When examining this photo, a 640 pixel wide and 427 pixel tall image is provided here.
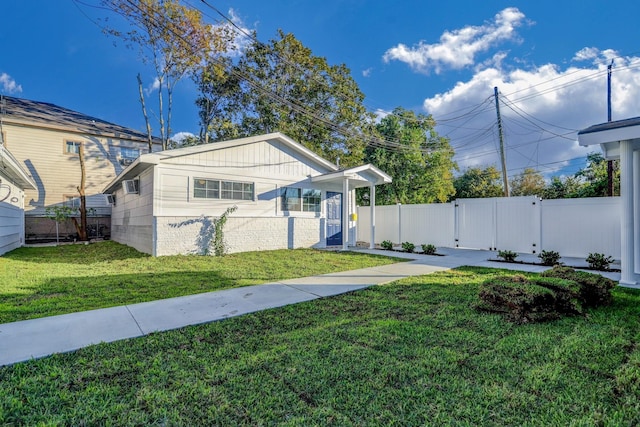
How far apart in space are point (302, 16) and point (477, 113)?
11.7 metres

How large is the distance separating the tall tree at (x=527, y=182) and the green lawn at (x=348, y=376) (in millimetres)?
26594

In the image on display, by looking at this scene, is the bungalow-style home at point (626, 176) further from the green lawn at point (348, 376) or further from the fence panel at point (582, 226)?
the fence panel at point (582, 226)

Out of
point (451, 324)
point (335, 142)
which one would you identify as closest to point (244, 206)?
point (451, 324)

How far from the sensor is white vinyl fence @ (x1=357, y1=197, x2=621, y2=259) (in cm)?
825

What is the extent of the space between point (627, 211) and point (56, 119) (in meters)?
24.7

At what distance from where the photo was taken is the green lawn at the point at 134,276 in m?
4.77

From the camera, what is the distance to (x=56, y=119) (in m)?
17.4

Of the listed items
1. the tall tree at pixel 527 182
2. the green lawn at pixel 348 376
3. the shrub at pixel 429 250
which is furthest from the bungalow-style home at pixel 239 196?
the tall tree at pixel 527 182

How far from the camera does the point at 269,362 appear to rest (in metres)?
2.76

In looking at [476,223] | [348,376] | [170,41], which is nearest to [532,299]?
[348,376]

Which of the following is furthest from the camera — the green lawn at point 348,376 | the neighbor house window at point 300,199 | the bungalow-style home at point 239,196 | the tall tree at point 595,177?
the tall tree at point 595,177

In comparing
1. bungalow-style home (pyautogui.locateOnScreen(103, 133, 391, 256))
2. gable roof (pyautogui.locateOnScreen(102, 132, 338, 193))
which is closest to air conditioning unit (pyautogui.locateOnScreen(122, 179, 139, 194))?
bungalow-style home (pyautogui.locateOnScreen(103, 133, 391, 256))

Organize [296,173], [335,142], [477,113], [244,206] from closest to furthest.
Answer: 1. [244,206]
2. [296,173]
3. [477,113]
4. [335,142]

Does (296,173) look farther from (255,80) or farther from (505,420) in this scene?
(255,80)
